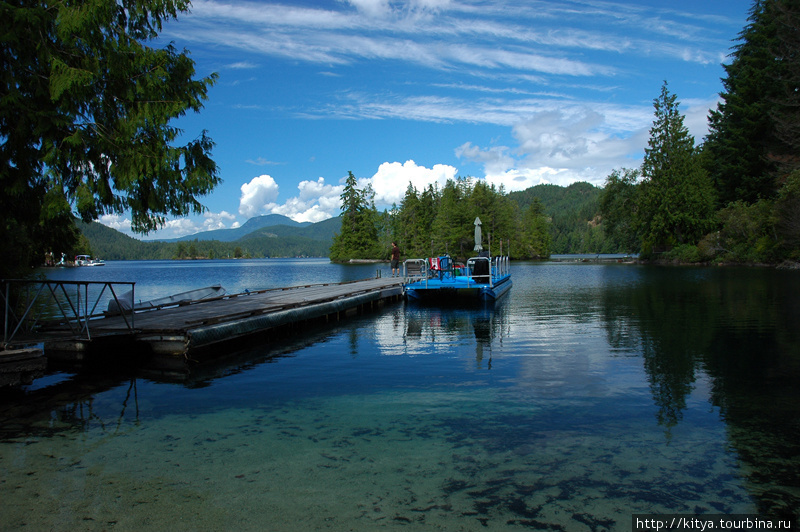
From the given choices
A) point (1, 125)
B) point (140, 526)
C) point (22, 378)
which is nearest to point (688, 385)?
point (140, 526)

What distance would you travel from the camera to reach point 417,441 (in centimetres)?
608

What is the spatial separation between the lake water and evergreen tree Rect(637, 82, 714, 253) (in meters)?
59.0

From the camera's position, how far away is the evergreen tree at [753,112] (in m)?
52.3

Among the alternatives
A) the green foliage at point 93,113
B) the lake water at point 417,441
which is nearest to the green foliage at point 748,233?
the lake water at point 417,441

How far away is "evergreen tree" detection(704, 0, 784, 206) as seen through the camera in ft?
172

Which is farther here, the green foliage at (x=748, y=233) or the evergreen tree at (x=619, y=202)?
the evergreen tree at (x=619, y=202)

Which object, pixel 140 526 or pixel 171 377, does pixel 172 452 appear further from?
pixel 171 377

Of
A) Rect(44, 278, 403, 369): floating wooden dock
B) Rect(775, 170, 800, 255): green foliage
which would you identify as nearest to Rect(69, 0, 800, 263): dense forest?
Rect(775, 170, 800, 255): green foliage

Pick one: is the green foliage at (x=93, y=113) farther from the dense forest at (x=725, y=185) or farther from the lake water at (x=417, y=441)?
the dense forest at (x=725, y=185)

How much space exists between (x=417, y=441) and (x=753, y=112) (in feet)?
208

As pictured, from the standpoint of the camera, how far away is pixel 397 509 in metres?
4.48

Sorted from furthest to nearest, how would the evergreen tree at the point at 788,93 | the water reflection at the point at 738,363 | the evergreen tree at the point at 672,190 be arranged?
the evergreen tree at the point at 672,190
the evergreen tree at the point at 788,93
the water reflection at the point at 738,363

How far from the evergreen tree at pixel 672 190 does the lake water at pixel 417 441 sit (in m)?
59.0

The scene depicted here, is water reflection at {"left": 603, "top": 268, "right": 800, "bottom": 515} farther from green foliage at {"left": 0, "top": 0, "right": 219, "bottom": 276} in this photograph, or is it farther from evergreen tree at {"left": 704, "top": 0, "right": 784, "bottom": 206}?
evergreen tree at {"left": 704, "top": 0, "right": 784, "bottom": 206}
